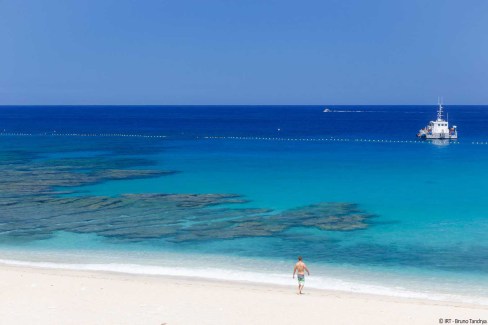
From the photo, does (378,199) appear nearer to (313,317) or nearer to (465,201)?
(465,201)

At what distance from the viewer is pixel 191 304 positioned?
20.2 metres

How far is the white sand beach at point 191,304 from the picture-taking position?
18.7 m

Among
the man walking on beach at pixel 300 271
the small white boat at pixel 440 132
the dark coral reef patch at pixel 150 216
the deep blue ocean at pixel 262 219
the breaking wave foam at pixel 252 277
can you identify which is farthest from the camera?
the small white boat at pixel 440 132

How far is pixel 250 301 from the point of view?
805 inches

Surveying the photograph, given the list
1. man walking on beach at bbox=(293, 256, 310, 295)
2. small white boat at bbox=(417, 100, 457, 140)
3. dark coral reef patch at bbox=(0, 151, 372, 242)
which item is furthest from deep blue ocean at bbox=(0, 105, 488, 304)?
small white boat at bbox=(417, 100, 457, 140)

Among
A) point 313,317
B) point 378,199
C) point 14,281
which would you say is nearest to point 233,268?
point 313,317

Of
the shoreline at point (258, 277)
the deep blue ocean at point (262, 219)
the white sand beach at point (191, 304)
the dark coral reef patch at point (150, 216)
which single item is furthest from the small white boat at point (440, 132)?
the white sand beach at point (191, 304)

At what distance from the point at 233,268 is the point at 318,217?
1070 centimetres

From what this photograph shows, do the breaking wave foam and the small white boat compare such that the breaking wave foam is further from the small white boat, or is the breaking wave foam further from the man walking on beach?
the small white boat

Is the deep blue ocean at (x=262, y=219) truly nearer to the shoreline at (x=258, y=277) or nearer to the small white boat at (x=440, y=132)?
the shoreline at (x=258, y=277)

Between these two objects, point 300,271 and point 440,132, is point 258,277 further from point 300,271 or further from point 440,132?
point 440,132

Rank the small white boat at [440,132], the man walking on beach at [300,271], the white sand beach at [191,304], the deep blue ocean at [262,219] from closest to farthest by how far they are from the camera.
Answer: the white sand beach at [191,304] < the man walking on beach at [300,271] < the deep blue ocean at [262,219] < the small white boat at [440,132]

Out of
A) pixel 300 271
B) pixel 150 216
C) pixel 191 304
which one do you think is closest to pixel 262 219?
pixel 150 216

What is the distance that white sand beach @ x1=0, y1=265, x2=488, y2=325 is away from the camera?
1873 centimetres
